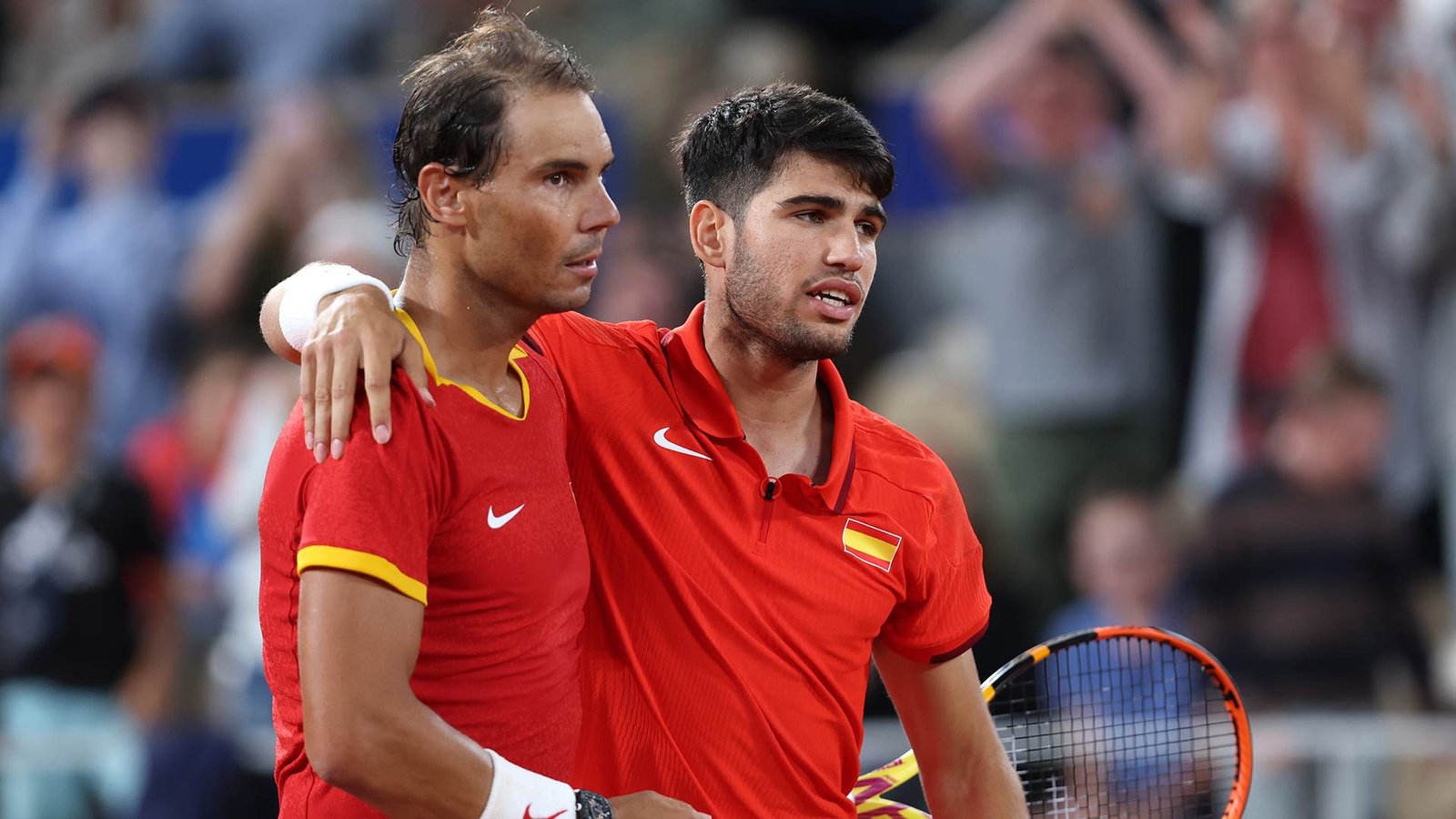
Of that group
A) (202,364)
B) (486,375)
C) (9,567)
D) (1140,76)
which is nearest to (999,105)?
(1140,76)

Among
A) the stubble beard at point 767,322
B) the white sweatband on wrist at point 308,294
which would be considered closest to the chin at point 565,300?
the white sweatband on wrist at point 308,294

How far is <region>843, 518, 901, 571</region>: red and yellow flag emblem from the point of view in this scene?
3047 millimetres

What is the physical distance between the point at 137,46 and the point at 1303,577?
22.0ft

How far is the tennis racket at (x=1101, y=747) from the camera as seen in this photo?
134 inches

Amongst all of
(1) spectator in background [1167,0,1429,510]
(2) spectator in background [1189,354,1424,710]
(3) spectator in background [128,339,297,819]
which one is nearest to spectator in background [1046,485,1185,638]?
(2) spectator in background [1189,354,1424,710]

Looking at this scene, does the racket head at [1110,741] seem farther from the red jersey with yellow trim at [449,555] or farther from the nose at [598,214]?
the nose at [598,214]

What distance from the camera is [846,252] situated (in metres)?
3.00

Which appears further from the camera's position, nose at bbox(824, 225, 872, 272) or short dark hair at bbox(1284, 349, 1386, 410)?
short dark hair at bbox(1284, 349, 1386, 410)

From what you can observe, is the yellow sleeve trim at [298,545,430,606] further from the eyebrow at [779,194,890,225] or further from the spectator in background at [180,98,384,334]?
the spectator in background at [180,98,384,334]

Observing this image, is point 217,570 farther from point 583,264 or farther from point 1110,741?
point 583,264

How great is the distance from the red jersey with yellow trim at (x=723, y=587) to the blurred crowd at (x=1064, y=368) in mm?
4027

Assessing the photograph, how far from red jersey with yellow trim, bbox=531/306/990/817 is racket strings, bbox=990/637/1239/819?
0.49 meters

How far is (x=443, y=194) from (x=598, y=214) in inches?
9.4

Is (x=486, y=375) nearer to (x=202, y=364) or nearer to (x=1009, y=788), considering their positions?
(x=1009, y=788)
